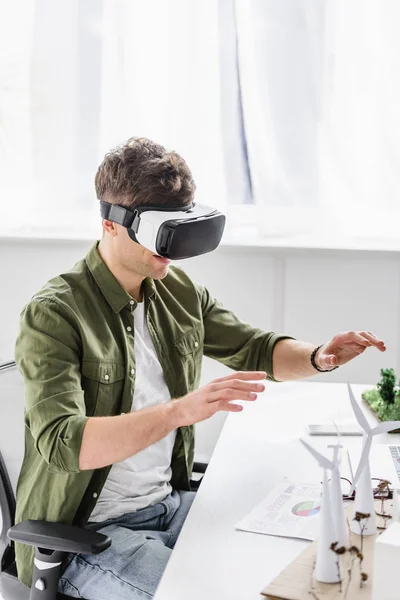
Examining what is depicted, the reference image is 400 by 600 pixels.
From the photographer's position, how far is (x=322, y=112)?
3.00 m

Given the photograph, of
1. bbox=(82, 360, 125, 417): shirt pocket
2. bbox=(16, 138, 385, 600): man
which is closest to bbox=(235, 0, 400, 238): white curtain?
bbox=(16, 138, 385, 600): man

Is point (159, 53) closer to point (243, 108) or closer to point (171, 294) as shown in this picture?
point (243, 108)

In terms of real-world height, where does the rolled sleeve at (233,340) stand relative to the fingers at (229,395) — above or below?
below

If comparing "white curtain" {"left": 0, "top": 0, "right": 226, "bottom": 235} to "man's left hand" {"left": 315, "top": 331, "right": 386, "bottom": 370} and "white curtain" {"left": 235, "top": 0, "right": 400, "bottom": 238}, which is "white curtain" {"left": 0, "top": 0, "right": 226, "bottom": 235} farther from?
"man's left hand" {"left": 315, "top": 331, "right": 386, "bottom": 370}

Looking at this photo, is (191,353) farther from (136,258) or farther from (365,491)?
(365,491)

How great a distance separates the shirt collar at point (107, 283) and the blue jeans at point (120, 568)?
50 cm

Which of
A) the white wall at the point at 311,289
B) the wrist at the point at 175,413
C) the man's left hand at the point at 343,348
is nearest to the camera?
the wrist at the point at 175,413

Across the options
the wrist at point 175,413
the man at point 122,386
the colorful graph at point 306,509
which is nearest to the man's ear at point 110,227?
the man at point 122,386

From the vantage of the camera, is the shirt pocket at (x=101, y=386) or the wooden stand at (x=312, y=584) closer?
the wooden stand at (x=312, y=584)

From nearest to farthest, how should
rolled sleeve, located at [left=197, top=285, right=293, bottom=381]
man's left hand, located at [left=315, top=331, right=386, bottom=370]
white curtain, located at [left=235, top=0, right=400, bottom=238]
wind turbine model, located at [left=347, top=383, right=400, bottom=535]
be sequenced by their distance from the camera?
wind turbine model, located at [left=347, top=383, right=400, bottom=535]
man's left hand, located at [left=315, top=331, right=386, bottom=370]
rolled sleeve, located at [left=197, top=285, right=293, bottom=381]
white curtain, located at [left=235, top=0, right=400, bottom=238]

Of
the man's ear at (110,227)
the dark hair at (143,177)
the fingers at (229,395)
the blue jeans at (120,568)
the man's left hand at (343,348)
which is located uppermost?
the dark hair at (143,177)

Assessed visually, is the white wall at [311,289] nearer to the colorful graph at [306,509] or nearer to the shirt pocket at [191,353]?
the shirt pocket at [191,353]

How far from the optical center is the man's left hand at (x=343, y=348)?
195 cm

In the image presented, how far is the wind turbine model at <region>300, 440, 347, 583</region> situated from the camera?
1.20 metres
